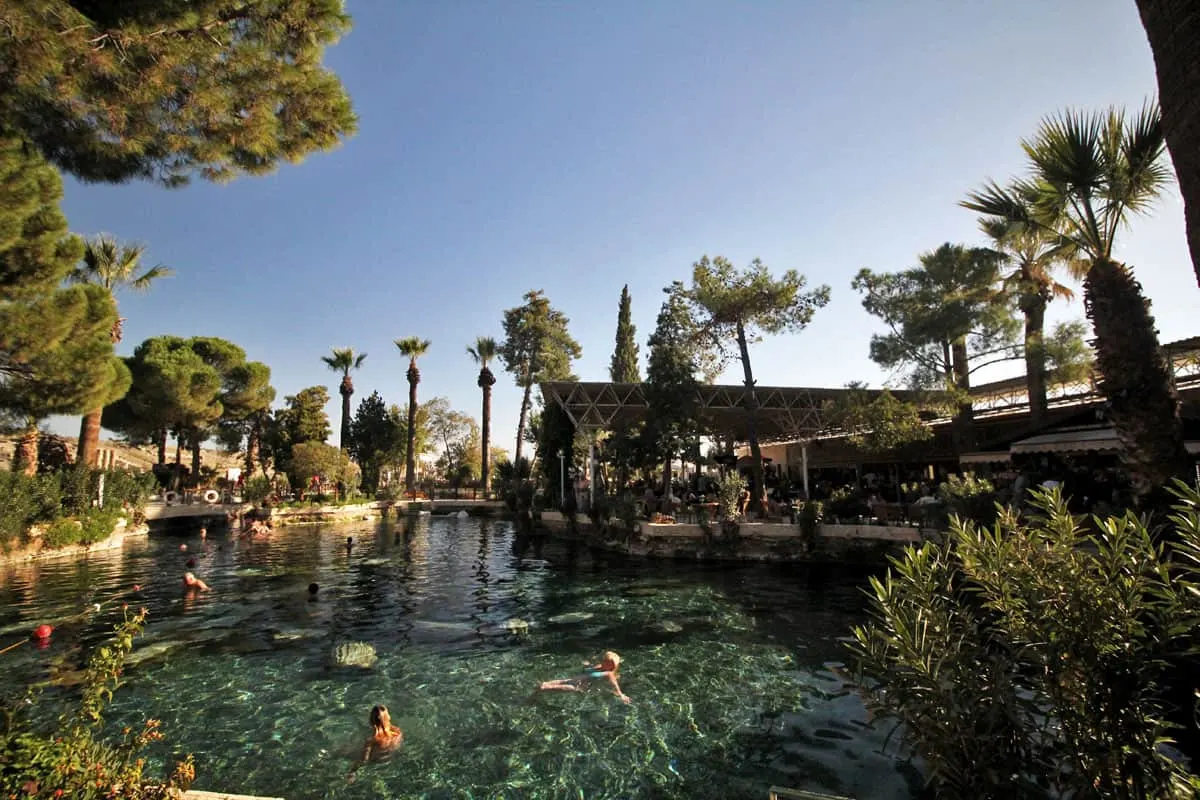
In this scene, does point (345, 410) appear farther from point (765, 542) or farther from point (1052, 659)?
point (1052, 659)

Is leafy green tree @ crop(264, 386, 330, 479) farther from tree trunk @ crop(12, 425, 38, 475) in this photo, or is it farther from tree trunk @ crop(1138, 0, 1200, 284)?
tree trunk @ crop(1138, 0, 1200, 284)

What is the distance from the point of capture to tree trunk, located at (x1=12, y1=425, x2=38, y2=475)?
1923 cm

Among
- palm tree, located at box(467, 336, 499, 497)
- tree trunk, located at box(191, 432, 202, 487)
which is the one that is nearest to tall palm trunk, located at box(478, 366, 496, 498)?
palm tree, located at box(467, 336, 499, 497)

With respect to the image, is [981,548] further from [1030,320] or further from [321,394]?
[321,394]

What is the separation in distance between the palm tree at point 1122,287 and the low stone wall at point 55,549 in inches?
1020

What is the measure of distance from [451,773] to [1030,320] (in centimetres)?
2072

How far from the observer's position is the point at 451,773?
5.38m

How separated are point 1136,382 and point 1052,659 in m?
7.67

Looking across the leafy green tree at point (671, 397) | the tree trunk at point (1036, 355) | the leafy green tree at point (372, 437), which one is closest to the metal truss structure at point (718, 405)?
the leafy green tree at point (671, 397)

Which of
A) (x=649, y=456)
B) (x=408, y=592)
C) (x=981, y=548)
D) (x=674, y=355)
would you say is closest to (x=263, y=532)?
(x=408, y=592)

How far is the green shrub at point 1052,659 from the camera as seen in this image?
2557mm

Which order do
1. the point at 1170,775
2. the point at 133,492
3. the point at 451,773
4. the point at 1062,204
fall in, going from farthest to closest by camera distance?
the point at 133,492 < the point at 1062,204 < the point at 451,773 < the point at 1170,775

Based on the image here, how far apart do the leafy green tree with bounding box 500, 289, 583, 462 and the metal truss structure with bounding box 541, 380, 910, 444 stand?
56.8ft

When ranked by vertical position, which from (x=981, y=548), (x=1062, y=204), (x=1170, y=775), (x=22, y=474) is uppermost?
(x=1062, y=204)
